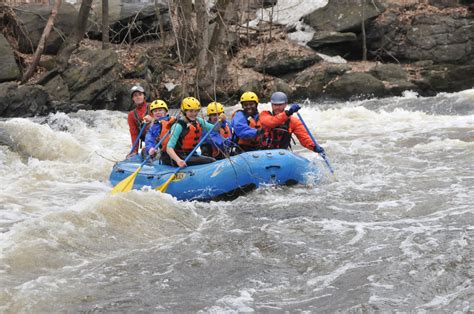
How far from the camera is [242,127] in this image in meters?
8.24

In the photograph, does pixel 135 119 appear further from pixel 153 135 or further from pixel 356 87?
pixel 356 87

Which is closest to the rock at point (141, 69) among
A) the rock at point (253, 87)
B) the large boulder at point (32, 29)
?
the large boulder at point (32, 29)

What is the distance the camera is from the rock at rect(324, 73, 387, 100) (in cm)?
1727

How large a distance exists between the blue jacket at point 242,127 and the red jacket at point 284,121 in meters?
0.18

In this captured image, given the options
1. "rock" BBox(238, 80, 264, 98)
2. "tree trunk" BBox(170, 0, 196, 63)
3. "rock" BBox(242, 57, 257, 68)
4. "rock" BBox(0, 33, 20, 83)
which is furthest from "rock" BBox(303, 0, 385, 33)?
"tree trunk" BBox(170, 0, 196, 63)

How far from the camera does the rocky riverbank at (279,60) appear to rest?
15.6m

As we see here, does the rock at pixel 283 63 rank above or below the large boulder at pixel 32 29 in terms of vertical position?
below

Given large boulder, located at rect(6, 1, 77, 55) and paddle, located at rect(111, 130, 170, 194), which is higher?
large boulder, located at rect(6, 1, 77, 55)

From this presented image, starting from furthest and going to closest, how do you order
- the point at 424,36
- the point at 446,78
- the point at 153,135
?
1. the point at 424,36
2. the point at 446,78
3. the point at 153,135

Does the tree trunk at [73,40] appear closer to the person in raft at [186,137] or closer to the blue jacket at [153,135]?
the blue jacket at [153,135]

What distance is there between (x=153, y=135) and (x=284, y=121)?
189 centimetres

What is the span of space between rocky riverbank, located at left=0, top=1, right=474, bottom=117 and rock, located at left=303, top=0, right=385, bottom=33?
3 centimetres

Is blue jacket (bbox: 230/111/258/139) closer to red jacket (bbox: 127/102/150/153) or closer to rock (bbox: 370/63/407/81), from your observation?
red jacket (bbox: 127/102/150/153)

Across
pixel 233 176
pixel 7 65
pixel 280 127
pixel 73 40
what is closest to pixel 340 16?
pixel 73 40
